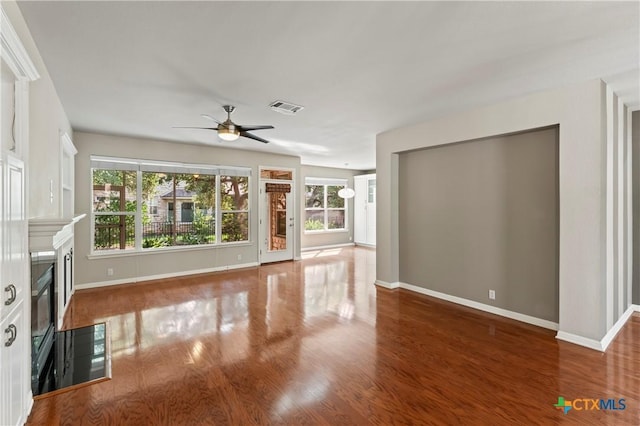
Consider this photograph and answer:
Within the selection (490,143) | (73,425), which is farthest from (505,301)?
(73,425)

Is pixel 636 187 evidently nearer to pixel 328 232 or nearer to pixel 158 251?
pixel 328 232

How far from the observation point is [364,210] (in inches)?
388

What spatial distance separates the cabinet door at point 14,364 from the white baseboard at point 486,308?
4.51m

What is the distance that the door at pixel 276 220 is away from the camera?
7.16 meters

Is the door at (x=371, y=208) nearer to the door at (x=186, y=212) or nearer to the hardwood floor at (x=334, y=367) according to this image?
the hardwood floor at (x=334, y=367)

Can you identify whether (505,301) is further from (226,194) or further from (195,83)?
(226,194)

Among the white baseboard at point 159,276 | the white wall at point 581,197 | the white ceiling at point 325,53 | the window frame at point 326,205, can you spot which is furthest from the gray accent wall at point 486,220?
the window frame at point 326,205

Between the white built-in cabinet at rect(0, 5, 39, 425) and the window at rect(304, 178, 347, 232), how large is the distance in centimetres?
736

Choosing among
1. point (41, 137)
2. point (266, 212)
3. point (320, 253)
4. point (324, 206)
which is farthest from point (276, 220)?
point (41, 137)

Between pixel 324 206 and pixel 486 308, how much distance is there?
6.11 metres

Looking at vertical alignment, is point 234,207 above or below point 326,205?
below

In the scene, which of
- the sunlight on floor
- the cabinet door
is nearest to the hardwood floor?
the cabinet door

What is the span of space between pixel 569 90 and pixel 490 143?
38.9 inches

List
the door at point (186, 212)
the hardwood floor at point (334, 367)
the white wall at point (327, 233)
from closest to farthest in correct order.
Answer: the hardwood floor at point (334, 367)
the door at point (186, 212)
the white wall at point (327, 233)
